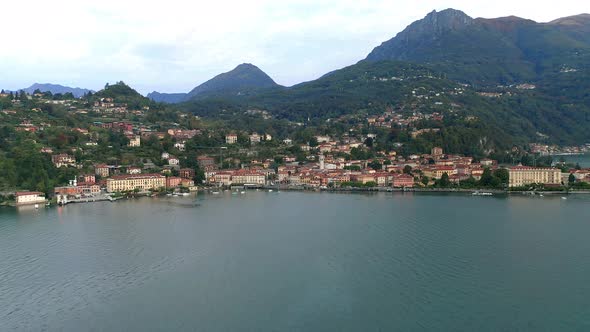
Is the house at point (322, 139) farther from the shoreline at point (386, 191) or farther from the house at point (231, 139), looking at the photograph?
the shoreline at point (386, 191)

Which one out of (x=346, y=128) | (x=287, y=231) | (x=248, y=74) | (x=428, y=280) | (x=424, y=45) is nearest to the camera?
(x=428, y=280)

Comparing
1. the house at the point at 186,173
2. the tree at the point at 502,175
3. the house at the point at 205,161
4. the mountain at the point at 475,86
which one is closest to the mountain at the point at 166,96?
the mountain at the point at 475,86

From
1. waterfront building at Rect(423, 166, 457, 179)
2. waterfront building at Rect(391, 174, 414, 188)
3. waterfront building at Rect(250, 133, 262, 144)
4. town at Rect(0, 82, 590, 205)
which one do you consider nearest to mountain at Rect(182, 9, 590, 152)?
town at Rect(0, 82, 590, 205)

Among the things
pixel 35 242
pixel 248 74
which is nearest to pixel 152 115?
pixel 35 242

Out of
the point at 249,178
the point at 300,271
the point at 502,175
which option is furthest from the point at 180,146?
the point at 300,271

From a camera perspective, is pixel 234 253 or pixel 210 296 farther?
pixel 234 253

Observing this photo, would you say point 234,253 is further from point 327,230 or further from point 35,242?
point 35,242

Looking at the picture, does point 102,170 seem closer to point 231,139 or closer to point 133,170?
point 133,170
